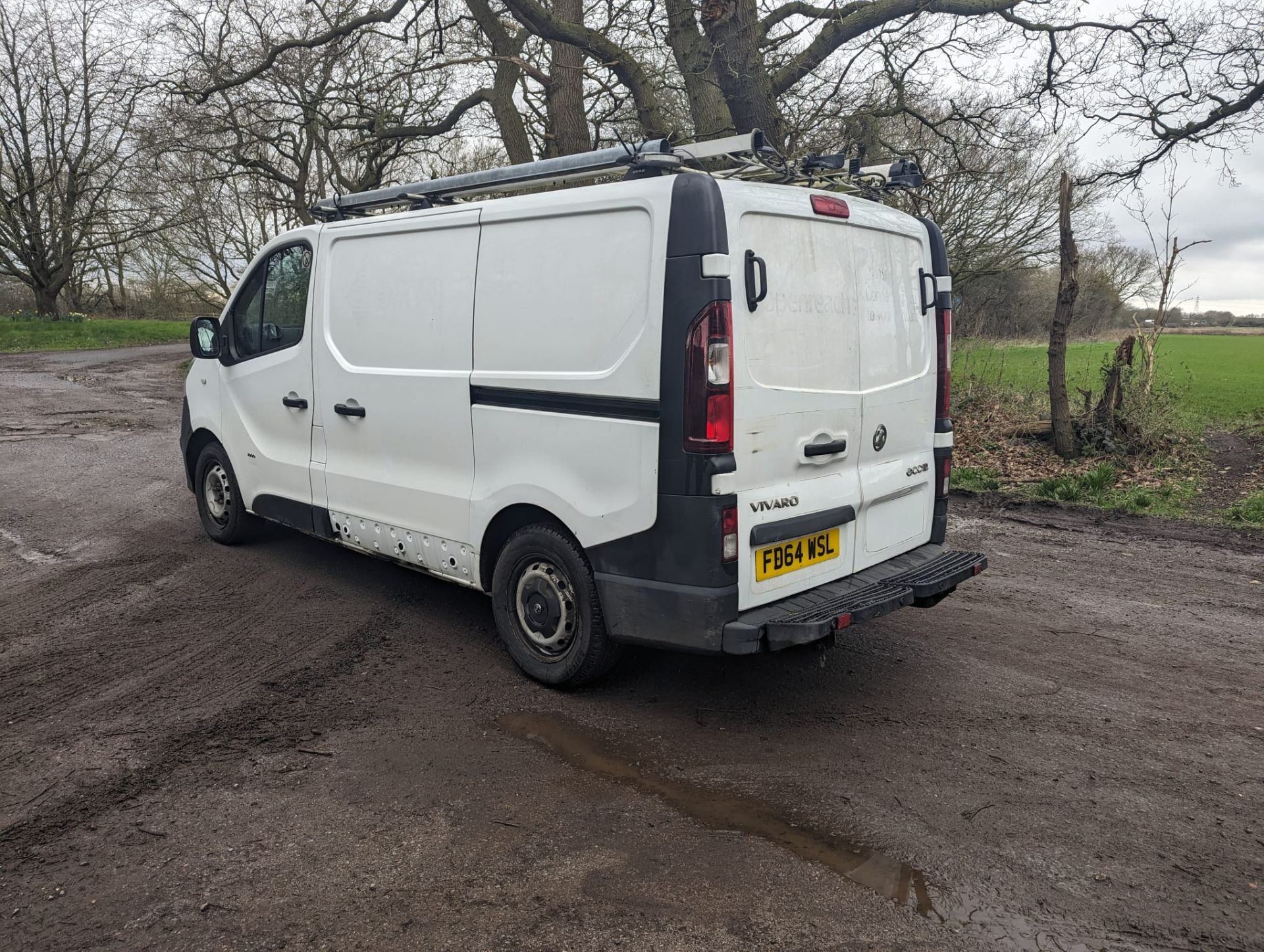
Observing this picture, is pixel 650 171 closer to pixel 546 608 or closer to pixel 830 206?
pixel 830 206

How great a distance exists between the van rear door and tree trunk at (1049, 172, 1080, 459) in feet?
18.3

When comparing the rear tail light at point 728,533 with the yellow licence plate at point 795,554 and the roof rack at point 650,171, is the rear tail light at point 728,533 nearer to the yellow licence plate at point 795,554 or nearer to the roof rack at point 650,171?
the yellow licence plate at point 795,554

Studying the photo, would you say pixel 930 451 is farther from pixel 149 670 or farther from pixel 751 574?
pixel 149 670

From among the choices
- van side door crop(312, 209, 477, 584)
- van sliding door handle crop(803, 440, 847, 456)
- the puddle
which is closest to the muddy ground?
the puddle

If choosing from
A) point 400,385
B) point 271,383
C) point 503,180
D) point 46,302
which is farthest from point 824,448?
point 46,302

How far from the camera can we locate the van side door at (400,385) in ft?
14.5

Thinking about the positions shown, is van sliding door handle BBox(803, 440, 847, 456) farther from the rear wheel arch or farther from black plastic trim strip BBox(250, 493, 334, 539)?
black plastic trim strip BBox(250, 493, 334, 539)

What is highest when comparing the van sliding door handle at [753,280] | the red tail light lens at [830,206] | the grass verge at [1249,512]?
the red tail light lens at [830,206]

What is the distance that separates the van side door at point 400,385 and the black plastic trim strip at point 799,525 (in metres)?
1.53

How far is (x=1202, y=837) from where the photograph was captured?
→ 2986 mm

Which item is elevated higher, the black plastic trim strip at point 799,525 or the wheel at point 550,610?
the black plastic trim strip at point 799,525

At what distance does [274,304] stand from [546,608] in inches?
118

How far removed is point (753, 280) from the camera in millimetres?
3572

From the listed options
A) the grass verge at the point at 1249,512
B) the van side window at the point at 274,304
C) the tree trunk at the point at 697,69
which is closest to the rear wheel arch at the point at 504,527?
the van side window at the point at 274,304
